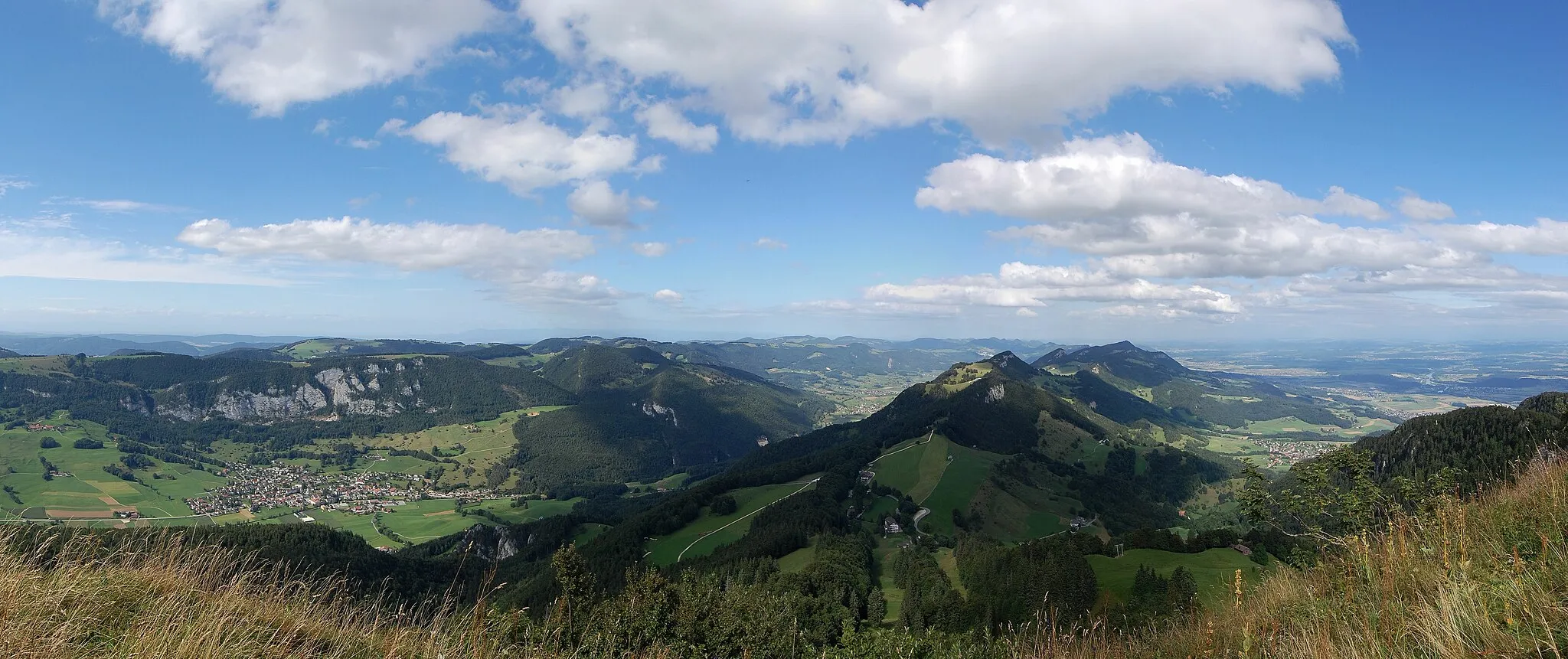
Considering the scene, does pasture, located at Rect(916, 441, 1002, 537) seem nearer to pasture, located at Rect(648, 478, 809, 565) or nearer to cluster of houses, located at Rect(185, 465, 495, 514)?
pasture, located at Rect(648, 478, 809, 565)

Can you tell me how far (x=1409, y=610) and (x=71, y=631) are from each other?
11.1m

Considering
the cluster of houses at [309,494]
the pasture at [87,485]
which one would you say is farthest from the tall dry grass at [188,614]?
the cluster of houses at [309,494]

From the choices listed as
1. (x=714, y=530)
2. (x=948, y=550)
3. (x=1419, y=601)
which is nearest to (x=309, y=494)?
(x=714, y=530)

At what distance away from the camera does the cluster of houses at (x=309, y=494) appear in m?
161

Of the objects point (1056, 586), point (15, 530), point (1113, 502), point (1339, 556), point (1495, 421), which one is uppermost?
point (15, 530)

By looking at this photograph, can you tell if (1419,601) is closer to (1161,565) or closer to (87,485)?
(1161,565)

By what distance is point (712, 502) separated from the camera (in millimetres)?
129375

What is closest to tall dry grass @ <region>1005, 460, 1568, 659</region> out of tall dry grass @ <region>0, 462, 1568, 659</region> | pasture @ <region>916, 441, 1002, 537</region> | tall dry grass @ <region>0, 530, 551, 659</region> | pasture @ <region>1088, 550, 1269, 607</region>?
tall dry grass @ <region>0, 462, 1568, 659</region>

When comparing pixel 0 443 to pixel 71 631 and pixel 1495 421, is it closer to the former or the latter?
pixel 71 631

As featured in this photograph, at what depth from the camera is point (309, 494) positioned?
178m

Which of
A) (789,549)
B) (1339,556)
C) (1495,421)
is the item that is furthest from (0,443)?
(1495,421)

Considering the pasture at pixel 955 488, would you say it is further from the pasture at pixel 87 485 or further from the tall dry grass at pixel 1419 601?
the pasture at pixel 87 485

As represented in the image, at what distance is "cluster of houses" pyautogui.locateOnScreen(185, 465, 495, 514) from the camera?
161m

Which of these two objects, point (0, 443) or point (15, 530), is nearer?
point (15, 530)
